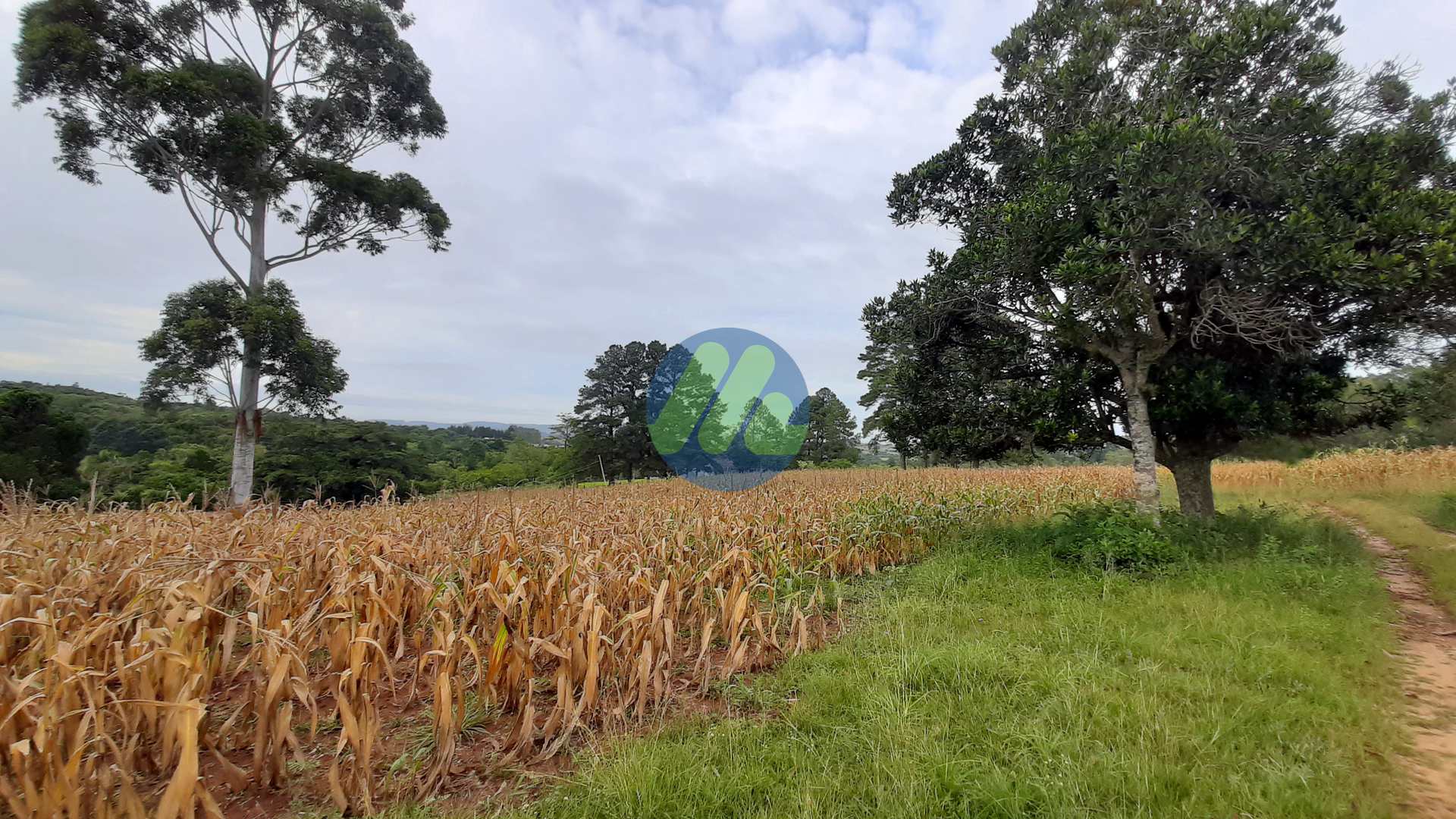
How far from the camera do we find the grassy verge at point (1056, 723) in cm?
229

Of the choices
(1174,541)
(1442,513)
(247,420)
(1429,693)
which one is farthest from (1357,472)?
(247,420)

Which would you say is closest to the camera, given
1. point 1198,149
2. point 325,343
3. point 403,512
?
point 1198,149

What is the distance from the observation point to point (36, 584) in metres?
2.80

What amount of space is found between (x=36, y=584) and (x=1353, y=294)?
1148 cm

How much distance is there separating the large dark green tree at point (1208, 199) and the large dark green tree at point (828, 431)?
117ft

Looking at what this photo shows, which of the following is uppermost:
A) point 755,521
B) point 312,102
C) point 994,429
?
point 312,102

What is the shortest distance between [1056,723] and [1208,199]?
6.96m

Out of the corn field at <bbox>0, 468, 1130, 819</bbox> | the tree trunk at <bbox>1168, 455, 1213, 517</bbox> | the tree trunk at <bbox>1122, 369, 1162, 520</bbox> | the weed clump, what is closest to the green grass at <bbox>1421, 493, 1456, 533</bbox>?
the weed clump

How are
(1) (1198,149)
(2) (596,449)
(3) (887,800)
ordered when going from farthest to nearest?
(2) (596,449) < (1) (1198,149) < (3) (887,800)

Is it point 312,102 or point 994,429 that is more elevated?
point 312,102

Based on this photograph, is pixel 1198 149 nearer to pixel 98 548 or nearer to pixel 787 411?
pixel 787 411

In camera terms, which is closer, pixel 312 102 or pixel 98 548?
pixel 98 548

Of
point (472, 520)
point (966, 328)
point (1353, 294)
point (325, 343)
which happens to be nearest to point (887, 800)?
point (472, 520)

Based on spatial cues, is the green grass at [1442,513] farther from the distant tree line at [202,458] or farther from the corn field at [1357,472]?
the distant tree line at [202,458]
